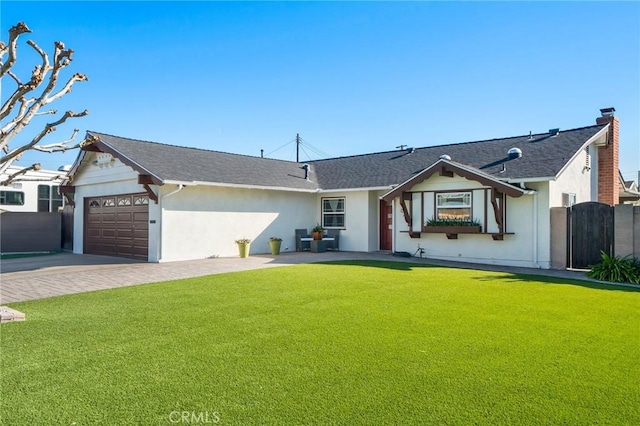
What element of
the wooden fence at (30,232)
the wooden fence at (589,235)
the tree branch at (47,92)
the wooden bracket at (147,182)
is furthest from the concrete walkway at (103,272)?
the wooden fence at (30,232)

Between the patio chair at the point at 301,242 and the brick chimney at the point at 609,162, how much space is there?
12.5m

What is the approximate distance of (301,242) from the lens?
1869 centimetres

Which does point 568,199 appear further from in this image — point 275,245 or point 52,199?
point 52,199

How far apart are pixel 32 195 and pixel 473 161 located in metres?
19.6

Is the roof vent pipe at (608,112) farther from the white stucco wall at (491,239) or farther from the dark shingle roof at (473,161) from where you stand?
the white stucco wall at (491,239)

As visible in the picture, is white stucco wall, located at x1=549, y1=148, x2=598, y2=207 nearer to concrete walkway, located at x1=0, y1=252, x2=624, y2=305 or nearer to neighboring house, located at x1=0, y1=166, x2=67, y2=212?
concrete walkway, located at x1=0, y1=252, x2=624, y2=305

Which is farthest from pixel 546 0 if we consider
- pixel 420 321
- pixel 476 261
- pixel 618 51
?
pixel 420 321

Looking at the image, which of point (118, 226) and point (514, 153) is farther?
point (118, 226)

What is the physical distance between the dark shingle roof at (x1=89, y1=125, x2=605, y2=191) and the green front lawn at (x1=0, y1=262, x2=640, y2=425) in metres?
6.81

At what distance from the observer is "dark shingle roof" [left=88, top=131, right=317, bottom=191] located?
1462 cm

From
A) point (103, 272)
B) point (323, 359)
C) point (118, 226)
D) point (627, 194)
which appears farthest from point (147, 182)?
point (627, 194)

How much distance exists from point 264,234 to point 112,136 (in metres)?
7.14

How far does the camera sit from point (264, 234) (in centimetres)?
1781

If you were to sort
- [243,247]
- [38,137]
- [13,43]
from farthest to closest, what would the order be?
1. [243,247]
2. [38,137]
3. [13,43]
